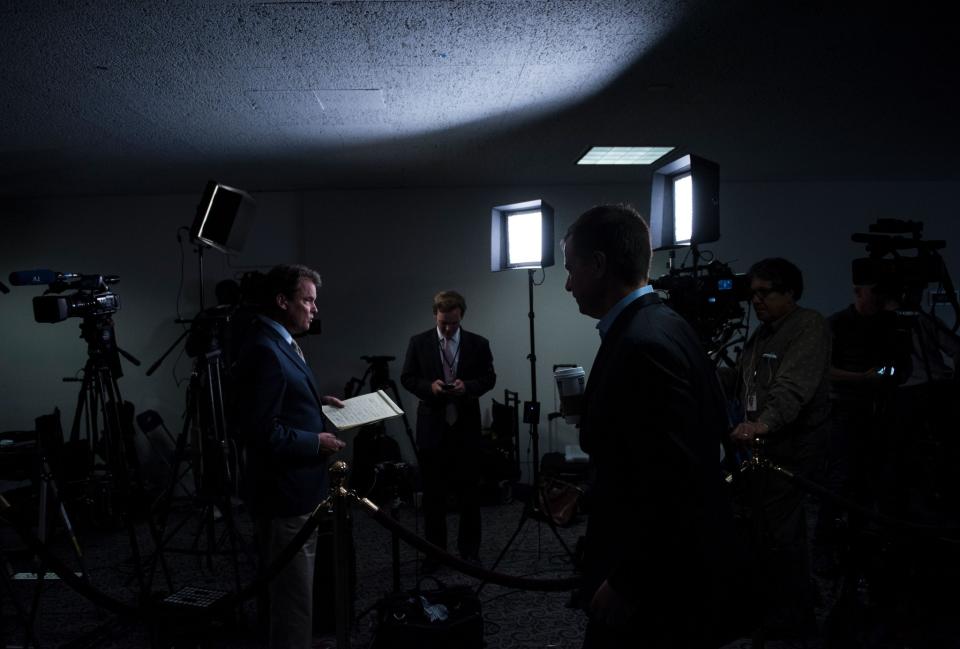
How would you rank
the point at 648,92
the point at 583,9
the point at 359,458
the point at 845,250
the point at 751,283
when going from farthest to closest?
the point at 845,250 < the point at 359,458 < the point at 648,92 < the point at 751,283 < the point at 583,9

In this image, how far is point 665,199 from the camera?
8.61ft

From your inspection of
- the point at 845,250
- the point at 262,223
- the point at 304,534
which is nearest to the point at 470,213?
the point at 262,223

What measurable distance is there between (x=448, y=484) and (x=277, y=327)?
186 centimetres

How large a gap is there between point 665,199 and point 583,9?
2.90 ft

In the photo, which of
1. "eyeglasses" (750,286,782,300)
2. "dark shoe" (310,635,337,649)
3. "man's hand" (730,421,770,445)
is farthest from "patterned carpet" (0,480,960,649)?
"eyeglasses" (750,286,782,300)

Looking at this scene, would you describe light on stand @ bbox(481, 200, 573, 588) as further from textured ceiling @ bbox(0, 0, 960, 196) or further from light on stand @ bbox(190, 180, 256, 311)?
light on stand @ bbox(190, 180, 256, 311)

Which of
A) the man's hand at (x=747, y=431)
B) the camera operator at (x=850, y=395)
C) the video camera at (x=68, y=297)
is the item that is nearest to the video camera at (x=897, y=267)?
the man's hand at (x=747, y=431)

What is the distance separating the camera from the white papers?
2.45 metres

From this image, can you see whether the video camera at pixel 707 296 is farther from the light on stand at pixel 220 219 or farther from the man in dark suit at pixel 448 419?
the light on stand at pixel 220 219

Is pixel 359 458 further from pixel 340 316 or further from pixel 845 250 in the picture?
pixel 845 250

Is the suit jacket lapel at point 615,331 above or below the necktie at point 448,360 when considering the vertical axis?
above

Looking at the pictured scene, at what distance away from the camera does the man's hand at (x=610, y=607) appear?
1.07 m

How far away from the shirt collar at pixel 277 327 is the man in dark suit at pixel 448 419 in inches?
→ 57.9

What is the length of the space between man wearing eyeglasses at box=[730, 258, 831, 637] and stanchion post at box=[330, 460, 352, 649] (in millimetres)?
1614
